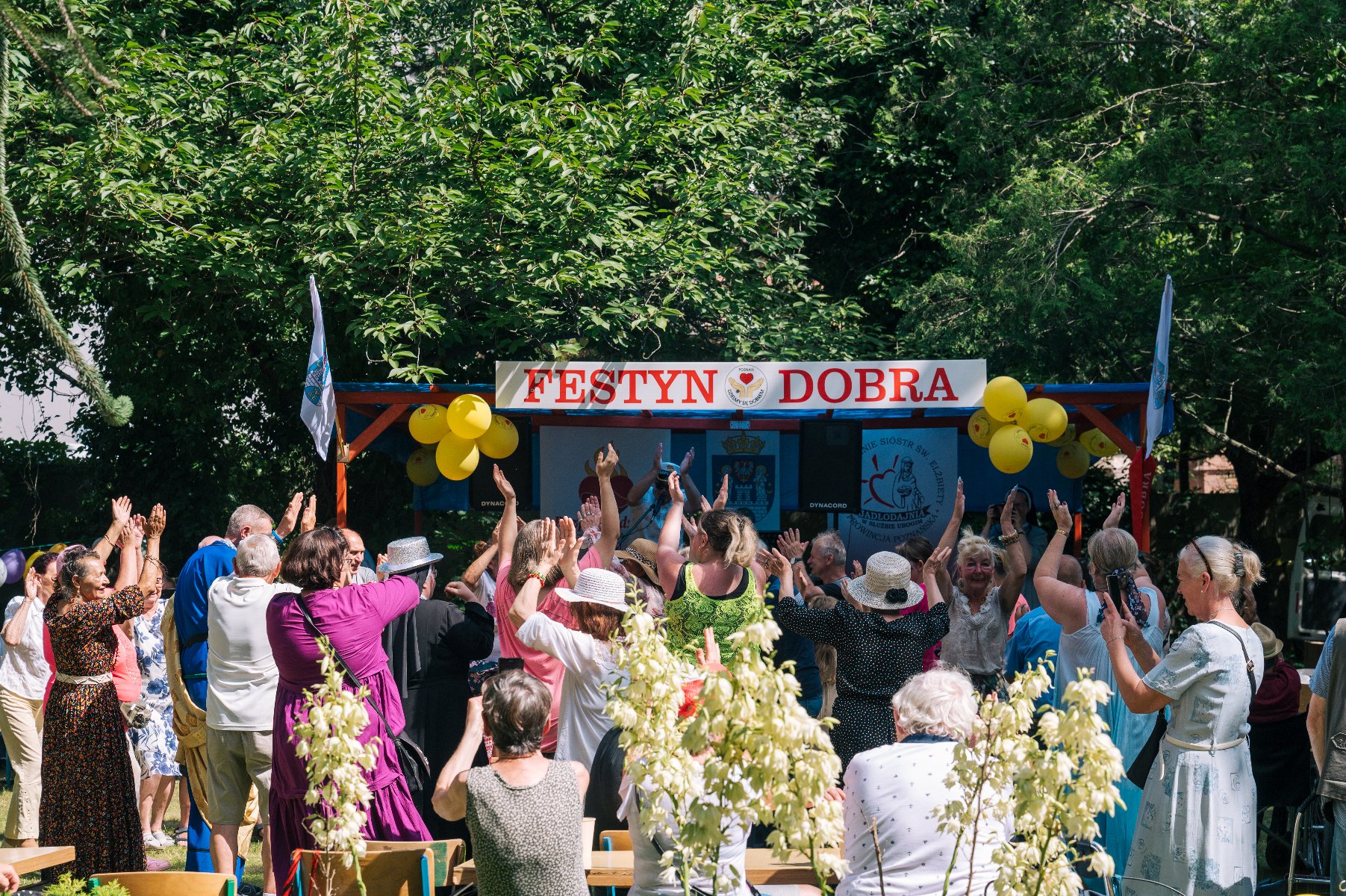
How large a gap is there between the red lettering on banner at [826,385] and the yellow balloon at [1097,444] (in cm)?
241

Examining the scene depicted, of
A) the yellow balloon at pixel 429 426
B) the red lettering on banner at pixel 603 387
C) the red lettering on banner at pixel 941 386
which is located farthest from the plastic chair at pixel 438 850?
the yellow balloon at pixel 429 426

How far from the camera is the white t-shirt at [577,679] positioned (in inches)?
160

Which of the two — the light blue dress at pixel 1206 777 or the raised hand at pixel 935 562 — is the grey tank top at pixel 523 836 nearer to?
the light blue dress at pixel 1206 777

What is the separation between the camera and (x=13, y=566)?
9.73 meters

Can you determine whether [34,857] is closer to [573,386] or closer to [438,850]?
[438,850]

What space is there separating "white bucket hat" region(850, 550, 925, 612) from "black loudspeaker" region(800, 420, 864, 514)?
187 inches

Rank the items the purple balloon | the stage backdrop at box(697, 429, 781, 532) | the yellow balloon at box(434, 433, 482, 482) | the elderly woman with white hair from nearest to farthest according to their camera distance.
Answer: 1. the elderly woman with white hair
2. the yellow balloon at box(434, 433, 482, 482)
3. the purple balloon
4. the stage backdrop at box(697, 429, 781, 532)

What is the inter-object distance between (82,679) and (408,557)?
152 cm

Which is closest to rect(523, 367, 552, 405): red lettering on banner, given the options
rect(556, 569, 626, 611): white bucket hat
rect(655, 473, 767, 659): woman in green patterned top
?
rect(655, 473, 767, 659): woman in green patterned top

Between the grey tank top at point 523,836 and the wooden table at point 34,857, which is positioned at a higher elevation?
the grey tank top at point 523,836

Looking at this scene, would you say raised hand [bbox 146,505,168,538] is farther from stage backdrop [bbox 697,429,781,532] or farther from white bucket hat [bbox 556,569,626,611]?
stage backdrop [bbox 697,429,781,532]

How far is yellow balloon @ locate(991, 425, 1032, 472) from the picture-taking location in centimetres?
817

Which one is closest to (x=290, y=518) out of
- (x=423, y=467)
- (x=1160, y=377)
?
(x=423, y=467)

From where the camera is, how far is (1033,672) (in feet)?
8.13
